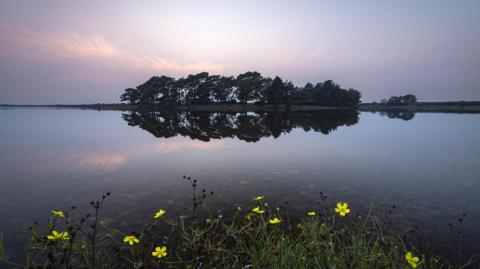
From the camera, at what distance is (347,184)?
7.07 metres

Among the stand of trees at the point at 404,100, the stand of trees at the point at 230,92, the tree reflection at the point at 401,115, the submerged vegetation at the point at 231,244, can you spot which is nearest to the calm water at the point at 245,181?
the submerged vegetation at the point at 231,244

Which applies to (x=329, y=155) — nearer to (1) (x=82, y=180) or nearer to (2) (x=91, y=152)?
(1) (x=82, y=180)

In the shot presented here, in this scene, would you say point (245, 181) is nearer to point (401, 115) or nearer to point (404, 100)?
point (401, 115)

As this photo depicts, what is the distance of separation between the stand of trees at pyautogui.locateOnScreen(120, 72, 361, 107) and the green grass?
7326 centimetres

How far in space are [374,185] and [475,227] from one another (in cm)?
258

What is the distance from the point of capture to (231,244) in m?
3.91

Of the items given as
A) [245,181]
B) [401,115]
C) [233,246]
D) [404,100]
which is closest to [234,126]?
[245,181]

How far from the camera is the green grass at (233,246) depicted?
8.74 feet

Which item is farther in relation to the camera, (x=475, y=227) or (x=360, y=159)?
(x=360, y=159)

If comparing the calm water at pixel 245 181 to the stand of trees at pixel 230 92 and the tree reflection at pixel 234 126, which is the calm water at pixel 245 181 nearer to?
the tree reflection at pixel 234 126

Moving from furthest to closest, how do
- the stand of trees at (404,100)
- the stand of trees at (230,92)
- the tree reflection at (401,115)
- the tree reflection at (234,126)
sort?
the stand of trees at (404,100)
the stand of trees at (230,92)
the tree reflection at (401,115)
the tree reflection at (234,126)

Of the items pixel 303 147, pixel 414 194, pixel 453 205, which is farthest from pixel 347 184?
pixel 303 147

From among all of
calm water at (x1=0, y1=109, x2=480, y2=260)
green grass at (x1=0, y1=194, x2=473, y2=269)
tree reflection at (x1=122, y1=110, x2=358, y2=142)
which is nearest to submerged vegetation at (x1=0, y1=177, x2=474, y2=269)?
green grass at (x1=0, y1=194, x2=473, y2=269)

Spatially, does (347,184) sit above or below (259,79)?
below
